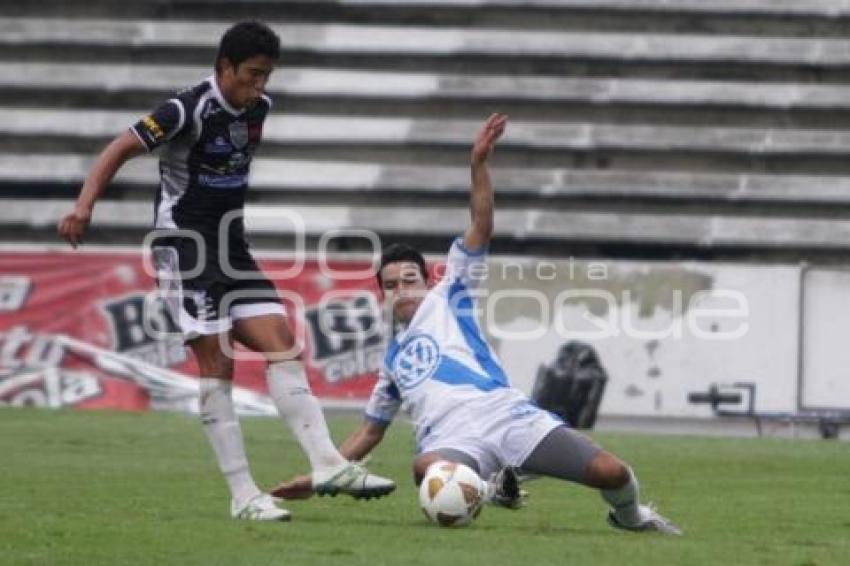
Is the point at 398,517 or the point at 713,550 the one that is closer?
the point at 713,550

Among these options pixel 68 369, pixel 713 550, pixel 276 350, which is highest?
pixel 276 350

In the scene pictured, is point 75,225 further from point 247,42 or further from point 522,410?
point 522,410

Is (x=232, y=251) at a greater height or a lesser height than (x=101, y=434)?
greater

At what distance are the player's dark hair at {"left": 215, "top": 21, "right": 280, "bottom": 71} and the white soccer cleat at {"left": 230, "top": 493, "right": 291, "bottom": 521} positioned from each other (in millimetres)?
1927

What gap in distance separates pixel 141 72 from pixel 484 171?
20.5 m

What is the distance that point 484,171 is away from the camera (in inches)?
382

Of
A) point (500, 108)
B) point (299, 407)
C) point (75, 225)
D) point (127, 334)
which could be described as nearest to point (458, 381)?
point (299, 407)

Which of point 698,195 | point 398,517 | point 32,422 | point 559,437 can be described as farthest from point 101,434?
point 698,195

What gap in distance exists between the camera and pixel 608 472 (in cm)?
936

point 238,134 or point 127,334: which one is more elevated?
point 238,134

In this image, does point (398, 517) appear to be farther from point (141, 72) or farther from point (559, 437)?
point (141, 72)

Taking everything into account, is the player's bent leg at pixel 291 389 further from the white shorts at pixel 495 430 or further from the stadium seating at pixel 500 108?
the stadium seating at pixel 500 108

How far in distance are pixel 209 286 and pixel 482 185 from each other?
52.3 inches

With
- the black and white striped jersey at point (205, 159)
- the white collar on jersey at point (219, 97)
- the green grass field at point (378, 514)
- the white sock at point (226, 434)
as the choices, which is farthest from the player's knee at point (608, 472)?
the white collar on jersey at point (219, 97)
